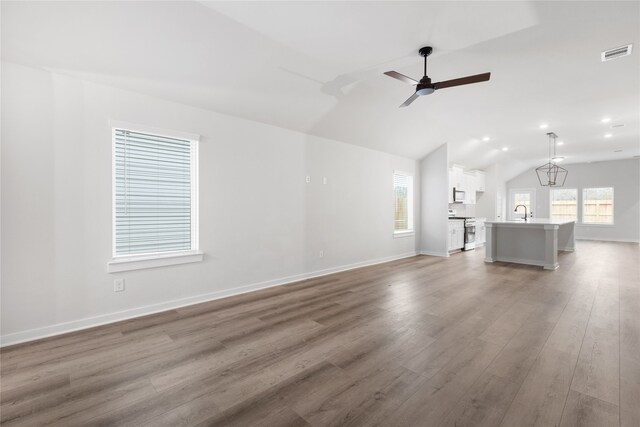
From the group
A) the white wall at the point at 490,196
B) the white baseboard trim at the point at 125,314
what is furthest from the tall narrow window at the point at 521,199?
the white baseboard trim at the point at 125,314

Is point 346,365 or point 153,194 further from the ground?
point 153,194

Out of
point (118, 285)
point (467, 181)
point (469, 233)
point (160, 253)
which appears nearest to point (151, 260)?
point (160, 253)

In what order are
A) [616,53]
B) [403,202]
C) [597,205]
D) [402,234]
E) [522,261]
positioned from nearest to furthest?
1. [616,53]
2. [522,261]
3. [402,234]
4. [403,202]
5. [597,205]

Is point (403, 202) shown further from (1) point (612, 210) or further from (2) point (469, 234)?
(1) point (612, 210)

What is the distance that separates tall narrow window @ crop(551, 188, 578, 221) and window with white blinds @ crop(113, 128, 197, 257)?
13564mm

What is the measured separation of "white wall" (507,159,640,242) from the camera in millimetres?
10094

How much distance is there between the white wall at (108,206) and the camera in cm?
276

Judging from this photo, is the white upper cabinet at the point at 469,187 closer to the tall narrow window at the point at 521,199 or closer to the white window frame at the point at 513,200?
the tall narrow window at the point at 521,199

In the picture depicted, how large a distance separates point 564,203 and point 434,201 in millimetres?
7840

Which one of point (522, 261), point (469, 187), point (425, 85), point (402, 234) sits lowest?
point (522, 261)

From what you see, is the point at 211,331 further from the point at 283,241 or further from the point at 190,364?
the point at 283,241

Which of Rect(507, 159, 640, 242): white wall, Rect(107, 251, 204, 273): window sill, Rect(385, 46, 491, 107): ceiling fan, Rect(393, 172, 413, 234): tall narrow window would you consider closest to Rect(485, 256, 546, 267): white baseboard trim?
Rect(393, 172, 413, 234): tall narrow window

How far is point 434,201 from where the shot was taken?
7508 millimetres

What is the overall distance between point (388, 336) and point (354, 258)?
3.22m
